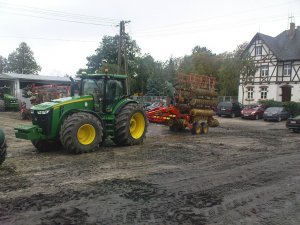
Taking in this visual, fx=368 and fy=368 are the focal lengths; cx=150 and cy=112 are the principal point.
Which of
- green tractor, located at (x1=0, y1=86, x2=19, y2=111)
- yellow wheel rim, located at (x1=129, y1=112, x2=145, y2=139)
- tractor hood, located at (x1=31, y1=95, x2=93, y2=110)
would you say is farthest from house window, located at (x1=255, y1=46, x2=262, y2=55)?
tractor hood, located at (x1=31, y1=95, x2=93, y2=110)

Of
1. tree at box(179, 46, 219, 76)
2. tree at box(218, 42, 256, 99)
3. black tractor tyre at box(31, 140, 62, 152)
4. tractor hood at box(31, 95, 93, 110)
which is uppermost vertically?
tree at box(179, 46, 219, 76)

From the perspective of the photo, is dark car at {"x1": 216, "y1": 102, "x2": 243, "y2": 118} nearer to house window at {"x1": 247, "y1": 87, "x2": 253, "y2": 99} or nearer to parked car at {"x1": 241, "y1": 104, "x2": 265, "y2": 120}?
parked car at {"x1": 241, "y1": 104, "x2": 265, "y2": 120}

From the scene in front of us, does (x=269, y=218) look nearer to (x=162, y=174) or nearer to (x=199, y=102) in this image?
(x=162, y=174)

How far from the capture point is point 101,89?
478 inches

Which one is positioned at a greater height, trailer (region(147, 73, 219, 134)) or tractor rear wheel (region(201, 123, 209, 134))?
trailer (region(147, 73, 219, 134))

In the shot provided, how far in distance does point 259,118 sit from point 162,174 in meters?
27.0

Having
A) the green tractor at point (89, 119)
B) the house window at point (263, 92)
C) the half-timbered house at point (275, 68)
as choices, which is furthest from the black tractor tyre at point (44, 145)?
the house window at point (263, 92)

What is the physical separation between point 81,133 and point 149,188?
4.39 meters

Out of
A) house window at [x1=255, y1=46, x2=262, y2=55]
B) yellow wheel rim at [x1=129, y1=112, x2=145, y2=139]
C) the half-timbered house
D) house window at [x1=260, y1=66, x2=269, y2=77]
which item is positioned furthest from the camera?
house window at [x1=255, y1=46, x2=262, y2=55]

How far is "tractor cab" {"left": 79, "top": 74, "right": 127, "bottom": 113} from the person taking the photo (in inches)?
475

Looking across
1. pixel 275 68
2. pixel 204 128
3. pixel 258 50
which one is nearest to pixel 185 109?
pixel 204 128

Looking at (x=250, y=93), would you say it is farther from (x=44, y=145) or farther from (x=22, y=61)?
(x=22, y=61)

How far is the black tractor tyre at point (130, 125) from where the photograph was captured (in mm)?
12234

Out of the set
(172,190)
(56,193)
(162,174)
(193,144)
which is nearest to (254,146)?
(193,144)
